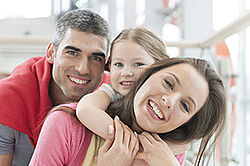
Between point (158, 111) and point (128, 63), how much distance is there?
237 millimetres

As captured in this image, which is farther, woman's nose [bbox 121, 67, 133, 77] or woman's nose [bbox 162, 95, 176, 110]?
woman's nose [bbox 121, 67, 133, 77]

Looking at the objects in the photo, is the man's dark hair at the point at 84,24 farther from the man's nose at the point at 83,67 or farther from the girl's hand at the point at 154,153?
the girl's hand at the point at 154,153

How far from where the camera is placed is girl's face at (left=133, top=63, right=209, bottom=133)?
771 mm

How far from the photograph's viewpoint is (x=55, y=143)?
777 millimetres

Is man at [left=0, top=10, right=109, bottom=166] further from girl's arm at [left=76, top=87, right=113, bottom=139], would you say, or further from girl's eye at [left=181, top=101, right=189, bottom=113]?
girl's eye at [left=181, top=101, right=189, bottom=113]

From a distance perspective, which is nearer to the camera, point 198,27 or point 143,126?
point 143,126

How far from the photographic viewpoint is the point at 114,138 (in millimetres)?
805

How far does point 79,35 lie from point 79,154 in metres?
0.48

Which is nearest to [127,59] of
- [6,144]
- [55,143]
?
[55,143]

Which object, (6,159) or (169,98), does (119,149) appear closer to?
(169,98)

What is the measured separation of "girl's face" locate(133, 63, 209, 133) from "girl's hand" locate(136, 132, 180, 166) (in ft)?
0.09

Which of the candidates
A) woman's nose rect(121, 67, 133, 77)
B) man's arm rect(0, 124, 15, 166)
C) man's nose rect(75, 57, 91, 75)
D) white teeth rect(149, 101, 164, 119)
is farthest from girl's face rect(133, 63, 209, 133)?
man's arm rect(0, 124, 15, 166)

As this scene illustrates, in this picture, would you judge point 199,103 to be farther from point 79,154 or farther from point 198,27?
point 198,27

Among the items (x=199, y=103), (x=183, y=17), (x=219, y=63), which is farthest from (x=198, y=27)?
(x=199, y=103)
